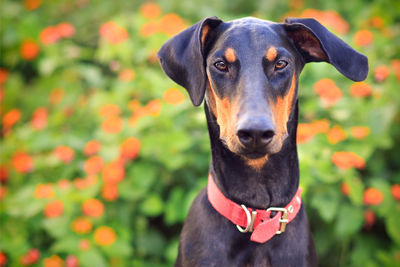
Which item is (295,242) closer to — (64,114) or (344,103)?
(344,103)

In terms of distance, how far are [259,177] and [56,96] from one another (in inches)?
120

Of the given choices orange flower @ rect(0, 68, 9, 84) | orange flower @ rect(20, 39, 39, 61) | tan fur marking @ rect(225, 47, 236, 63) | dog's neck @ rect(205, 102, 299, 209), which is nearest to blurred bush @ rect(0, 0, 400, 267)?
orange flower @ rect(20, 39, 39, 61)

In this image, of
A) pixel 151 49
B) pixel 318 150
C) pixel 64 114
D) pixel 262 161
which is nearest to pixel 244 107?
pixel 262 161

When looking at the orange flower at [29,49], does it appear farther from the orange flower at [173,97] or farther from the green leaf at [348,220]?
the green leaf at [348,220]

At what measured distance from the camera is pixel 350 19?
5246 millimetres

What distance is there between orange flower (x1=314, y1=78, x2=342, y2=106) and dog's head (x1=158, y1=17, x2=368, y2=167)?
1365 mm

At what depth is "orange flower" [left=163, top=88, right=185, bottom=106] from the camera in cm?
369

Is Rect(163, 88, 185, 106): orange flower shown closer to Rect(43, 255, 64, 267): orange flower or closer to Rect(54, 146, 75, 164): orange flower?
Rect(54, 146, 75, 164): orange flower

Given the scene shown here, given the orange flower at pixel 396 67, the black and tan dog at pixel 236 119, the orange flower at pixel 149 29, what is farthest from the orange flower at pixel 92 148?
the orange flower at pixel 396 67

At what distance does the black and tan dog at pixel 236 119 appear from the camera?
6.93 ft

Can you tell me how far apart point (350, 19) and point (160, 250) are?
3.56 m

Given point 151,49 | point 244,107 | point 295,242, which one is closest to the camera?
point 244,107

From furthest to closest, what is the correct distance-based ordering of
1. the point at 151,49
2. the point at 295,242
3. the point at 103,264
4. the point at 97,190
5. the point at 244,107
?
the point at 151,49, the point at 97,190, the point at 103,264, the point at 295,242, the point at 244,107

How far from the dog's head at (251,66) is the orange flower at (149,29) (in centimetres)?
206
